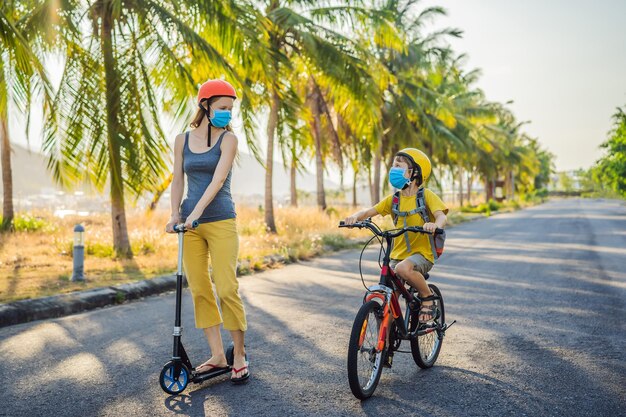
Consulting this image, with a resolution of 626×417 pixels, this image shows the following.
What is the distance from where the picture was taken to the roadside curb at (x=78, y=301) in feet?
20.7

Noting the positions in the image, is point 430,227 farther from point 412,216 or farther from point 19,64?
point 19,64

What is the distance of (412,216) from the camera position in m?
4.30

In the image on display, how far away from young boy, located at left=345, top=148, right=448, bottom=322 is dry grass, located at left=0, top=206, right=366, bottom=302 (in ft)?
15.7

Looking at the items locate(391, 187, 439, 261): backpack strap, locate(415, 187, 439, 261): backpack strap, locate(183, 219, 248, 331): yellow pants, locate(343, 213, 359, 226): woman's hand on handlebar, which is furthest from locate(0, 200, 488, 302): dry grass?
locate(415, 187, 439, 261): backpack strap

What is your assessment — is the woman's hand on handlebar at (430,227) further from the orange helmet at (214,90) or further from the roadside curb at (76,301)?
the roadside curb at (76,301)

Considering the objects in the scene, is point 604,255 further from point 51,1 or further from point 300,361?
point 51,1

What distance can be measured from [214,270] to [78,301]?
3652 mm

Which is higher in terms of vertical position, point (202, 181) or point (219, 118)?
point (219, 118)

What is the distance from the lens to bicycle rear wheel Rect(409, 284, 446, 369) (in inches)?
173

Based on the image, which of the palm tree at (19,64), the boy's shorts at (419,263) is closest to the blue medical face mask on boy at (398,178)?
the boy's shorts at (419,263)

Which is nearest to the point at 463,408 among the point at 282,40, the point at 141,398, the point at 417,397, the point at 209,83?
the point at 417,397

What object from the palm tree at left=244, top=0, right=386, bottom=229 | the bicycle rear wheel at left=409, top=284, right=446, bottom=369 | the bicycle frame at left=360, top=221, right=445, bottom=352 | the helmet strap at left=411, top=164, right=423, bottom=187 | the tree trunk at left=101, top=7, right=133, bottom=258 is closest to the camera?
the bicycle frame at left=360, top=221, right=445, bottom=352

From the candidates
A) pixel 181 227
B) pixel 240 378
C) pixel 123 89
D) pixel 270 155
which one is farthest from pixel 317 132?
pixel 181 227

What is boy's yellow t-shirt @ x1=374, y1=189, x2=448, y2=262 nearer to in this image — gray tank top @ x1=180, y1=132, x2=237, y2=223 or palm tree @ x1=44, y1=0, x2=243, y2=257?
gray tank top @ x1=180, y1=132, x2=237, y2=223
